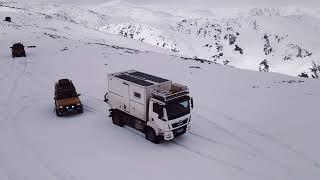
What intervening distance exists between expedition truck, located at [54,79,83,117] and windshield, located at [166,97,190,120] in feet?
29.6

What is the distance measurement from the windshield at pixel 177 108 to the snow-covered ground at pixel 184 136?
6.92ft

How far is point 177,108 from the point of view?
2269cm

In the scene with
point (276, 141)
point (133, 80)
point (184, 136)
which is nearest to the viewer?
point (276, 141)

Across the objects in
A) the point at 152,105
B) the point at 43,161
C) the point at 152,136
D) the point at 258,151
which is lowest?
the point at 43,161

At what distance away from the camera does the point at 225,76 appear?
40.2 m

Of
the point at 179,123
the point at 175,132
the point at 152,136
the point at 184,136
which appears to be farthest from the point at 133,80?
the point at 184,136

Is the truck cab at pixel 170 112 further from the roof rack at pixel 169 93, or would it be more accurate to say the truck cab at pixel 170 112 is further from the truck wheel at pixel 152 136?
the truck wheel at pixel 152 136

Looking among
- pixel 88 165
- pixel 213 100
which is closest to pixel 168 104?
pixel 88 165

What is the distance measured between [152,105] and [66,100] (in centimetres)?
840

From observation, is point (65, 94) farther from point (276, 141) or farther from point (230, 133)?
point (276, 141)

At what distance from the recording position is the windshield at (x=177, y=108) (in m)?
22.3

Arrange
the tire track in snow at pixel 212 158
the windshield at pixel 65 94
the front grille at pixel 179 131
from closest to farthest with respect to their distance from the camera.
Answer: the tire track in snow at pixel 212 158 → the front grille at pixel 179 131 → the windshield at pixel 65 94

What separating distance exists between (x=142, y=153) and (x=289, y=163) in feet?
27.7

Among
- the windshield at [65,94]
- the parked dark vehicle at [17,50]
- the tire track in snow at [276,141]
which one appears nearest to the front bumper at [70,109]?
the windshield at [65,94]
